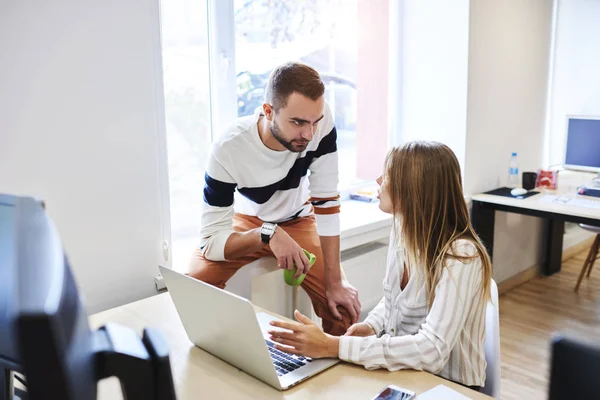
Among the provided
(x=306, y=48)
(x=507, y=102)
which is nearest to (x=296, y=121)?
(x=306, y=48)

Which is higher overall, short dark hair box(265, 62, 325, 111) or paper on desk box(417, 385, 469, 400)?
short dark hair box(265, 62, 325, 111)

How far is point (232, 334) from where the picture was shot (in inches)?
45.8

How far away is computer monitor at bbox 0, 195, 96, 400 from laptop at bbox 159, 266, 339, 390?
0.63 meters

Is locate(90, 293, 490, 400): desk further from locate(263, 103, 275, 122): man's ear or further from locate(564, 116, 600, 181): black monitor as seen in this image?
locate(564, 116, 600, 181): black monitor

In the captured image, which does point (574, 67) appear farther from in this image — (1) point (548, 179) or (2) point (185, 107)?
(2) point (185, 107)

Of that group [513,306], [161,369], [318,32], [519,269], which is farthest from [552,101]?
[161,369]

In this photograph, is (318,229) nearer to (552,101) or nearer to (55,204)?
(55,204)

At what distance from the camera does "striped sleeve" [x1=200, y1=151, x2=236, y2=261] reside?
1.94 metres

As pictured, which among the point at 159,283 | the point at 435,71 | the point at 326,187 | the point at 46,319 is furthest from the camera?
the point at 435,71

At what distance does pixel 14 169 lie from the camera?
5.54 feet

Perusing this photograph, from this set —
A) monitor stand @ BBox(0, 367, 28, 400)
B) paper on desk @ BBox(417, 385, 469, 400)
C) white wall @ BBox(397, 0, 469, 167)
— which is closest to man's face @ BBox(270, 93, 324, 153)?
paper on desk @ BBox(417, 385, 469, 400)

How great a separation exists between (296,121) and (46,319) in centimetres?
161

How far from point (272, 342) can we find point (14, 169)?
0.95m

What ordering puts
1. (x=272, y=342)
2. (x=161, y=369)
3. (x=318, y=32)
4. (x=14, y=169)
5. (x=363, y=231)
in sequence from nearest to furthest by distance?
(x=161, y=369) < (x=272, y=342) < (x=14, y=169) < (x=363, y=231) < (x=318, y=32)
